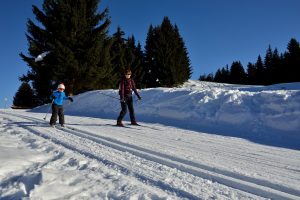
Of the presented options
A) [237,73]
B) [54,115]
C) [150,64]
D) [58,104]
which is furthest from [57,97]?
[237,73]

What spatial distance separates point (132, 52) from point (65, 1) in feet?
62.1

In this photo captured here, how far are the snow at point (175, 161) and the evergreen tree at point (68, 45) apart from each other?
50.2 ft

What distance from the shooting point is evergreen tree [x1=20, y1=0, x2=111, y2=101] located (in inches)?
925

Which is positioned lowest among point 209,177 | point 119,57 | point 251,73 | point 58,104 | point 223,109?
point 209,177

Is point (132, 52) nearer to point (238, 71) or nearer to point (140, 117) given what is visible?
point (140, 117)

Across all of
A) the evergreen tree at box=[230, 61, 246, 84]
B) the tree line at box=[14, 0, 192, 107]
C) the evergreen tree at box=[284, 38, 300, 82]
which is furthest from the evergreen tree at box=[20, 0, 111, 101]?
the evergreen tree at box=[230, 61, 246, 84]

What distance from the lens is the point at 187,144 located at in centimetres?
701

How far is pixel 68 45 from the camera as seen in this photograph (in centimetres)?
2386

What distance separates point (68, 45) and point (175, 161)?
20666 millimetres

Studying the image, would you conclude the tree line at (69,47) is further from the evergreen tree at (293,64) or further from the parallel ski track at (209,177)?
the evergreen tree at (293,64)

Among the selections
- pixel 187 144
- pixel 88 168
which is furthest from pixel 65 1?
pixel 88 168

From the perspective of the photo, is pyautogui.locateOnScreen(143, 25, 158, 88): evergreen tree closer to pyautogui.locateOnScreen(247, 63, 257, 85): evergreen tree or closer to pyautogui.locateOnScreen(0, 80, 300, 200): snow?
pyautogui.locateOnScreen(247, 63, 257, 85): evergreen tree

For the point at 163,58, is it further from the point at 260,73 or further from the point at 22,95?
the point at 22,95

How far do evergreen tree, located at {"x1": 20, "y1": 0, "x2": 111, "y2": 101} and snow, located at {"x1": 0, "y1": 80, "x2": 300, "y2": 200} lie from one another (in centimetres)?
1529
